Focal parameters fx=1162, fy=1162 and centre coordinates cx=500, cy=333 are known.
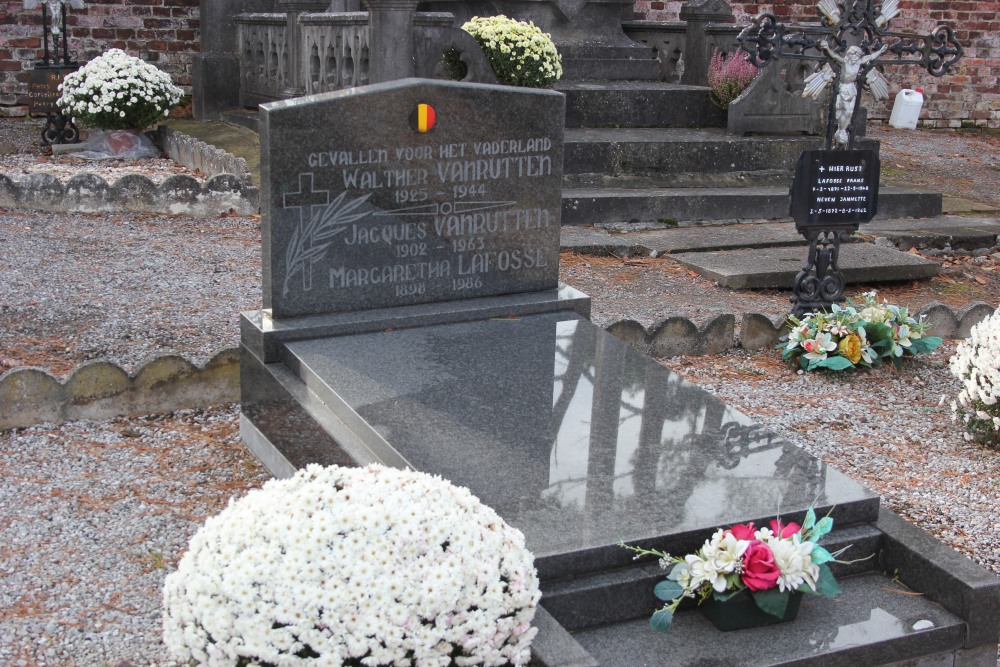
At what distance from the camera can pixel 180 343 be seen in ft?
18.4

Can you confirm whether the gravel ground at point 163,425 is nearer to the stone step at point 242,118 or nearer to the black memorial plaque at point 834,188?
the black memorial plaque at point 834,188

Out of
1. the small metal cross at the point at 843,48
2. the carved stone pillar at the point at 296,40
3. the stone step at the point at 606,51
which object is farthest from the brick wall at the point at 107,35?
the small metal cross at the point at 843,48

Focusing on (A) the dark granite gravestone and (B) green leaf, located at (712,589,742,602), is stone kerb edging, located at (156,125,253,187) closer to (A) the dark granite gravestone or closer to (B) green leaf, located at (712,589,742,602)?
(A) the dark granite gravestone

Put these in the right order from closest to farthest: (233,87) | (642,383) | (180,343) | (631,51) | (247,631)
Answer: (247,631), (642,383), (180,343), (631,51), (233,87)

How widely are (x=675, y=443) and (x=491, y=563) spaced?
4.51ft

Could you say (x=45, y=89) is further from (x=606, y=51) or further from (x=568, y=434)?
(x=568, y=434)

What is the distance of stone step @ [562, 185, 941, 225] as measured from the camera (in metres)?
8.46

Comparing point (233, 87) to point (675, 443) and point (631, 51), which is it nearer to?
point (631, 51)

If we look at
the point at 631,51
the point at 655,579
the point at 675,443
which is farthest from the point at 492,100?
the point at 631,51

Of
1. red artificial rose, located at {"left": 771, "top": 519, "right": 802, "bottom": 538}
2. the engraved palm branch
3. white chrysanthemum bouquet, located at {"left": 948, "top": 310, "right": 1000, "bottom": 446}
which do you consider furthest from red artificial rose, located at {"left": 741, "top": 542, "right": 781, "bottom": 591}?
the engraved palm branch

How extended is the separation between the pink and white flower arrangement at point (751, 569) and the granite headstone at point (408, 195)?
2.02 metres

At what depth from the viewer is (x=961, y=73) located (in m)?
16.0

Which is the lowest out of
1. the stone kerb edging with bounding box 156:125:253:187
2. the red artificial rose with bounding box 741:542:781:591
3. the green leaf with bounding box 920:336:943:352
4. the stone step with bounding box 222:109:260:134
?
the green leaf with bounding box 920:336:943:352

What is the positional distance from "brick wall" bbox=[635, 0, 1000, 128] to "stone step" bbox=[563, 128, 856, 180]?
22.7 feet
